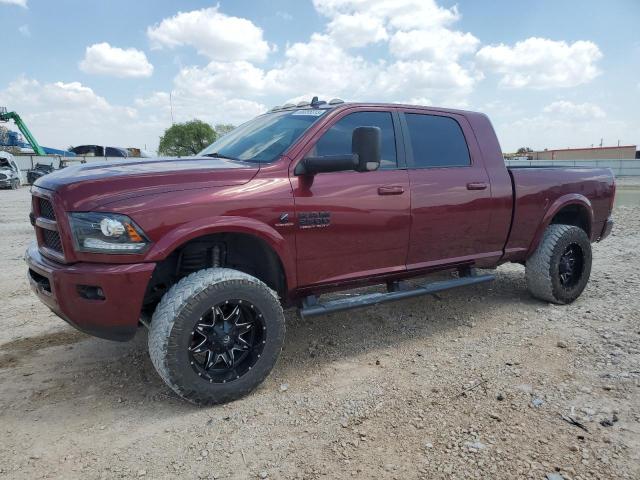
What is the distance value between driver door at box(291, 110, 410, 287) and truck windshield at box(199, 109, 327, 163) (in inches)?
8.0

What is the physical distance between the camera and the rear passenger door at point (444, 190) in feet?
12.7

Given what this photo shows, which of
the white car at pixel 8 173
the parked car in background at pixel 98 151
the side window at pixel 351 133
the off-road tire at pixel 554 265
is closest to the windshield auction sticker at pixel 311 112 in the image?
the side window at pixel 351 133

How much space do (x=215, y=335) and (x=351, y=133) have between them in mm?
1851

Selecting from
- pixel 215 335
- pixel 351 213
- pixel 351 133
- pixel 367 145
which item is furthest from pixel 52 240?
pixel 351 133

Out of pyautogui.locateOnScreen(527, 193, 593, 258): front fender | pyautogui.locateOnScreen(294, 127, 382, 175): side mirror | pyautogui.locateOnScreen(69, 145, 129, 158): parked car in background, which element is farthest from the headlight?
pyautogui.locateOnScreen(69, 145, 129, 158): parked car in background

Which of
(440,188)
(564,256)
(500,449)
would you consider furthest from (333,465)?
(564,256)

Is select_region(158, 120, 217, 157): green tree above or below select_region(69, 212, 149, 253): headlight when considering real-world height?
above

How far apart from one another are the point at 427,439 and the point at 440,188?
2.09 m

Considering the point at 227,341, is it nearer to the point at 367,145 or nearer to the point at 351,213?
the point at 351,213

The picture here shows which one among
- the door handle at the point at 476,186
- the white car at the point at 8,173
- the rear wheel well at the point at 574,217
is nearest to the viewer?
the door handle at the point at 476,186

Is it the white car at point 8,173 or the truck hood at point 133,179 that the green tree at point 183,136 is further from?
the truck hood at point 133,179

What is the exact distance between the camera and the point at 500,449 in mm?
2482

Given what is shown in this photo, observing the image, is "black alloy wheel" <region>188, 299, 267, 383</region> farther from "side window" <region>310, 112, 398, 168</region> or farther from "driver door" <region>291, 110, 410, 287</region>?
"side window" <region>310, 112, 398, 168</region>

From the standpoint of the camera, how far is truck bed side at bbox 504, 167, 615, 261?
4.56 metres
